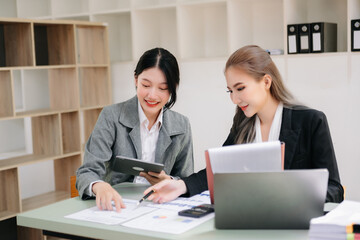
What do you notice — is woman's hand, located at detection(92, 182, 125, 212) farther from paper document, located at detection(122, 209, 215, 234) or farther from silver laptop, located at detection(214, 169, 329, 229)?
silver laptop, located at detection(214, 169, 329, 229)

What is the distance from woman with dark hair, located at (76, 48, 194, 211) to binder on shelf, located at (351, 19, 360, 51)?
5.90ft

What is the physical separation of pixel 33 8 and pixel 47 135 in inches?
70.7

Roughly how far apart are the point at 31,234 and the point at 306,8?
2.94m

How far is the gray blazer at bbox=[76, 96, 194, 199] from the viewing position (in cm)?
239

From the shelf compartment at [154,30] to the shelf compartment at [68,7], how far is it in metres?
0.74

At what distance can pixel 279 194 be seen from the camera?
64.7 inches

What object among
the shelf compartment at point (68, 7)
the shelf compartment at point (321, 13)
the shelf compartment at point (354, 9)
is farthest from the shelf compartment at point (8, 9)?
the shelf compartment at point (354, 9)

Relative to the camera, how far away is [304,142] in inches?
86.4

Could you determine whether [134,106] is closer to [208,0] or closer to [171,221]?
[171,221]

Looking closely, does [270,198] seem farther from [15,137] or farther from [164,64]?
[15,137]

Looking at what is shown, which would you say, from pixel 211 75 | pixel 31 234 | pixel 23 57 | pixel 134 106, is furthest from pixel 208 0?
pixel 31 234

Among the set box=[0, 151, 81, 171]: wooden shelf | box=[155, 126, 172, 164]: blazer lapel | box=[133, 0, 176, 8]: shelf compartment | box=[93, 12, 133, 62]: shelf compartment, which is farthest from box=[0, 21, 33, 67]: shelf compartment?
box=[155, 126, 172, 164]: blazer lapel

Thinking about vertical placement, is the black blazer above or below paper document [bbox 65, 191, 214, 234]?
above

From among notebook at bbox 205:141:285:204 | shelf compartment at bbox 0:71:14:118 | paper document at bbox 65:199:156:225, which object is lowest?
paper document at bbox 65:199:156:225
